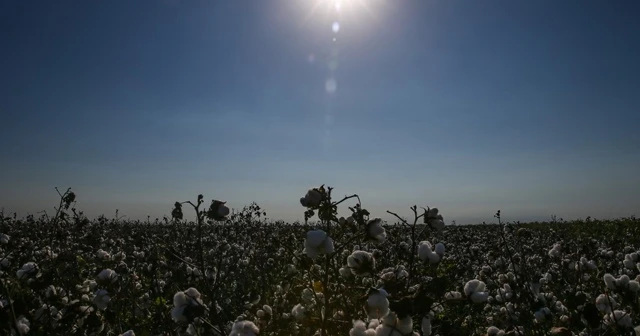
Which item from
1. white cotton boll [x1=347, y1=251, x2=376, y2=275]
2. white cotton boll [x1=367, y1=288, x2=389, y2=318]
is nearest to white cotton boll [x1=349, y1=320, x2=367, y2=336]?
white cotton boll [x1=367, y1=288, x2=389, y2=318]

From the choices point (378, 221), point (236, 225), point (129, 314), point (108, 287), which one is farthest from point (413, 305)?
point (236, 225)

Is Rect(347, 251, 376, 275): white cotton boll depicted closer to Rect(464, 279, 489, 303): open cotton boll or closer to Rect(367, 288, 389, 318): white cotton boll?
Rect(367, 288, 389, 318): white cotton boll

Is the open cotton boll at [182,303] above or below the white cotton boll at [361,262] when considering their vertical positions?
below

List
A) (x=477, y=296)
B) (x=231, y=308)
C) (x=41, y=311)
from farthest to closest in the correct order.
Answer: (x=231, y=308)
(x=41, y=311)
(x=477, y=296)

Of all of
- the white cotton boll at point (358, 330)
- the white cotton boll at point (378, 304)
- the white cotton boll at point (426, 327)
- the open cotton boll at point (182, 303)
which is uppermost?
the white cotton boll at point (378, 304)

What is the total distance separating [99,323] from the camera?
3.37 metres

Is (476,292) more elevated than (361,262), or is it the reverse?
(361,262)

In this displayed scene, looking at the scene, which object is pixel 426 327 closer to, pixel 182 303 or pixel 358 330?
pixel 358 330

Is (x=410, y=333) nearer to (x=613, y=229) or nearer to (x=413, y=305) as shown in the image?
(x=413, y=305)

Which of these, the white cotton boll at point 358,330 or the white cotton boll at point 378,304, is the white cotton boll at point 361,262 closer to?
the white cotton boll at point 358,330

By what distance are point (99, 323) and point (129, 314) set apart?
4.33 m

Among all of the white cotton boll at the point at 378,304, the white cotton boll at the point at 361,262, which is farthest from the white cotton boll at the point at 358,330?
the white cotton boll at the point at 361,262

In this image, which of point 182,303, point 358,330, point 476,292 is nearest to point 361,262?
point 358,330

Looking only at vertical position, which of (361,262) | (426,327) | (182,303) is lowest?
(426,327)
